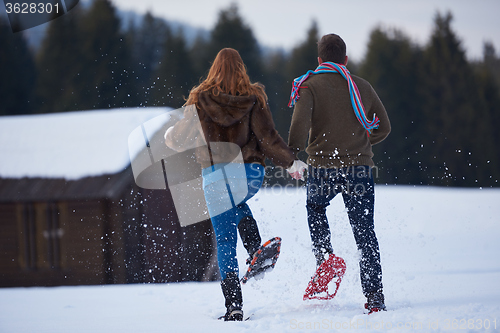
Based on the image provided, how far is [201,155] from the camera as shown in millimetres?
3188

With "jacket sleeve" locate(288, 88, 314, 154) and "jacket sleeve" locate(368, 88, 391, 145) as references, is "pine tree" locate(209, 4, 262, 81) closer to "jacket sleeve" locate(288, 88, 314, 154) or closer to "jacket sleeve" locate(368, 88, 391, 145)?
"jacket sleeve" locate(368, 88, 391, 145)

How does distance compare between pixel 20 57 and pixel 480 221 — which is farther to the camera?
pixel 20 57

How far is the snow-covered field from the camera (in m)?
2.74

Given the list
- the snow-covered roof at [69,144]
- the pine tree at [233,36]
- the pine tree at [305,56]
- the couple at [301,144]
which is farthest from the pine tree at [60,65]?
the couple at [301,144]

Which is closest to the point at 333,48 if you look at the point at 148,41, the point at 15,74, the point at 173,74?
the point at 173,74

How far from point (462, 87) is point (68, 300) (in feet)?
75.6

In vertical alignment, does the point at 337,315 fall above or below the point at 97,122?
below

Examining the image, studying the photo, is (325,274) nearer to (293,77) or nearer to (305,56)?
(293,77)

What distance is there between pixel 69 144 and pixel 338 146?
5869 mm

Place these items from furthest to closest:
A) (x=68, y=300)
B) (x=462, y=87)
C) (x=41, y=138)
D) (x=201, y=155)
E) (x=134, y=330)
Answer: (x=462, y=87), (x=41, y=138), (x=68, y=300), (x=201, y=155), (x=134, y=330)

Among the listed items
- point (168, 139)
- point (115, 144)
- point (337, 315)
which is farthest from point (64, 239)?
point (337, 315)

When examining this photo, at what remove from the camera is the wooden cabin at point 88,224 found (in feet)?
23.8

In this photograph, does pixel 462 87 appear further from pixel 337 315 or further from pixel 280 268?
pixel 337 315

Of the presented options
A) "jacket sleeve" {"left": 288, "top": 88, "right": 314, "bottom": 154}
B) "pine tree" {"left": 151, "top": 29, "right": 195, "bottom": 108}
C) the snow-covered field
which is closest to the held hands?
"jacket sleeve" {"left": 288, "top": 88, "right": 314, "bottom": 154}
